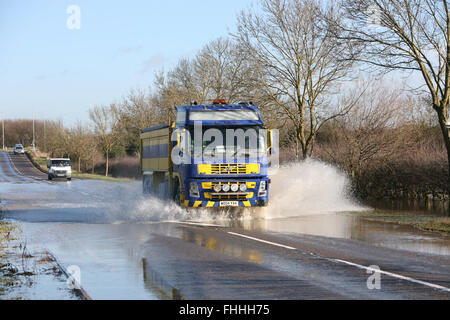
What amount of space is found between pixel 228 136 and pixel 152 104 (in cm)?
3934

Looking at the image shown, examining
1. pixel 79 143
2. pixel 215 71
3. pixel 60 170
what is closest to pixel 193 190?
pixel 215 71

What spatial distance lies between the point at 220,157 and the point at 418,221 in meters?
6.30

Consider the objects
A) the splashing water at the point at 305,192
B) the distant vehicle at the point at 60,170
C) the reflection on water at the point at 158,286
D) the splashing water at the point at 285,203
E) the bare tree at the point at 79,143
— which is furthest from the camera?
the bare tree at the point at 79,143

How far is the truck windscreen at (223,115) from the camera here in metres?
19.1

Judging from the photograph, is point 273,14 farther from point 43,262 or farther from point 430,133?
point 43,262

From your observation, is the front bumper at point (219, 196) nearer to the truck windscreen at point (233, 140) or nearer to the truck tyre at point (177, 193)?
the truck tyre at point (177, 193)

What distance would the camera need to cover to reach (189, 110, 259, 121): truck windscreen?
19078 mm

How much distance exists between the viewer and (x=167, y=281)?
895 cm

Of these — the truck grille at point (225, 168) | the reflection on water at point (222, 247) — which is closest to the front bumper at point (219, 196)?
the truck grille at point (225, 168)

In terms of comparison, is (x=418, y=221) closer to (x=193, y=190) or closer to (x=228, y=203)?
(x=228, y=203)

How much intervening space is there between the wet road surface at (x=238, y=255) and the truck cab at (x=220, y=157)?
0.81 meters

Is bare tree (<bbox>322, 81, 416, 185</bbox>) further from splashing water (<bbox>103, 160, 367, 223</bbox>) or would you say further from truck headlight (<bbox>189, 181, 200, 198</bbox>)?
truck headlight (<bbox>189, 181, 200, 198</bbox>)

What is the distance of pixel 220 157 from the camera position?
18.5 meters
